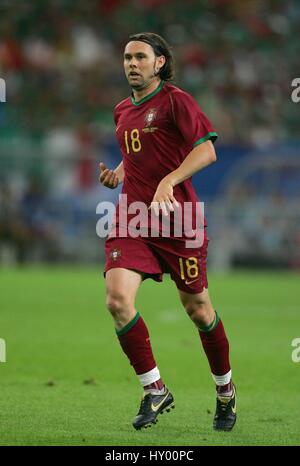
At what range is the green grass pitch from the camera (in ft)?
21.7

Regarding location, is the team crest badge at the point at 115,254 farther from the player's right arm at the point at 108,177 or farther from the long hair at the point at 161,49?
the long hair at the point at 161,49

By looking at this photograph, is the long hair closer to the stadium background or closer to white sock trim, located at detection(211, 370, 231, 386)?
white sock trim, located at detection(211, 370, 231, 386)

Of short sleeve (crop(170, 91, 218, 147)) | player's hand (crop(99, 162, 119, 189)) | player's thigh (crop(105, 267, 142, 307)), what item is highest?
short sleeve (crop(170, 91, 218, 147))

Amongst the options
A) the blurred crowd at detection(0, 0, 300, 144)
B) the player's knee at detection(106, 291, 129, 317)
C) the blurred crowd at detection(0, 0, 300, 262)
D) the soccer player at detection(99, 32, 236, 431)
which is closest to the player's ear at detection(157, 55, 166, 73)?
the soccer player at detection(99, 32, 236, 431)

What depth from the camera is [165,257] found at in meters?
7.02

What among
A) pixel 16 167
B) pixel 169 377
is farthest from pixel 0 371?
pixel 16 167

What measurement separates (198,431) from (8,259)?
18.9 metres

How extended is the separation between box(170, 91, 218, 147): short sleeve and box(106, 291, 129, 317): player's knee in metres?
1.04

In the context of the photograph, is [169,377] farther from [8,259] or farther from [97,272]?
[8,259]

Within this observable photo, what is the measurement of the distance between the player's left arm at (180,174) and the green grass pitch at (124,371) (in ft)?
4.45

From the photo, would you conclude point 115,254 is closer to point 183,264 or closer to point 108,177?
point 183,264

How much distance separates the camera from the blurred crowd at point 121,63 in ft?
93.6

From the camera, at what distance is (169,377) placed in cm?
922

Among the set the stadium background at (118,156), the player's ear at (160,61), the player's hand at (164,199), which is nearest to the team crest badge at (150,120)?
the player's ear at (160,61)
